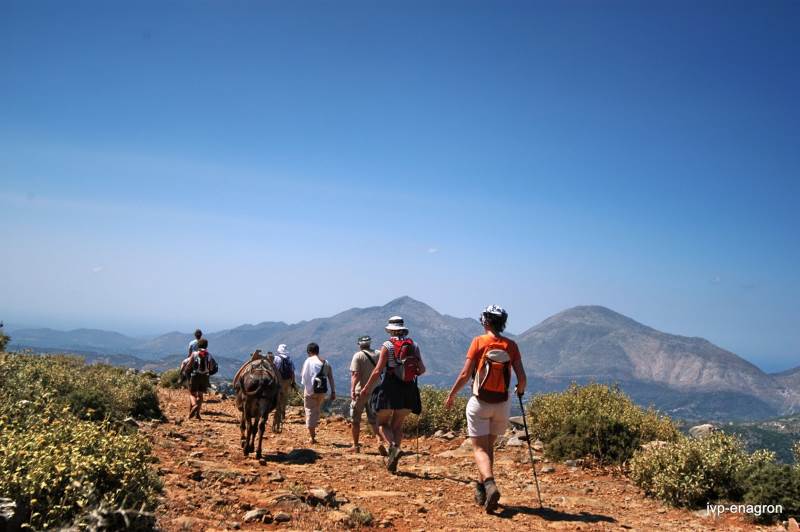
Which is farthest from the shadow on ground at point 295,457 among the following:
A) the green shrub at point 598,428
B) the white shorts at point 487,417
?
the green shrub at point 598,428

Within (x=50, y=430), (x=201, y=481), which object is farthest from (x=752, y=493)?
(x=50, y=430)

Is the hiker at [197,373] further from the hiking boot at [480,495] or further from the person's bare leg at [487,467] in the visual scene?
the person's bare leg at [487,467]

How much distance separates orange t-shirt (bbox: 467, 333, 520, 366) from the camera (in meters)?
7.46

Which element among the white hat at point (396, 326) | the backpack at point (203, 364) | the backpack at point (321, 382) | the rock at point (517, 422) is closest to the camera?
the white hat at point (396, 326)

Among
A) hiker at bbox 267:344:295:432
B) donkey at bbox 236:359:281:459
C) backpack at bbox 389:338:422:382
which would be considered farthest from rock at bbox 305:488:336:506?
hiker at bbox 267:344:295:432

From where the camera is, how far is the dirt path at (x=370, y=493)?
6496 mm

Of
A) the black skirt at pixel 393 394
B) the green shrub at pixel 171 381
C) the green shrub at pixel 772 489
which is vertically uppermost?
the black skirt at pixel 393 394

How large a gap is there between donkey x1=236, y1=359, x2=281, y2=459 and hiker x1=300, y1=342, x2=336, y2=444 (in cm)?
209

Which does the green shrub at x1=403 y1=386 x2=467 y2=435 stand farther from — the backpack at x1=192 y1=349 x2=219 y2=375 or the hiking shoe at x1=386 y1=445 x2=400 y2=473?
the backpack at x1=192 y1=349 x2=219 y2=375

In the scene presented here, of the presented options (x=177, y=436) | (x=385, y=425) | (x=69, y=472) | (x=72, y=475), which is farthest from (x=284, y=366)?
(x=72, y=475)

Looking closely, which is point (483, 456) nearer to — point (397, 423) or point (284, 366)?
point (397, 423)

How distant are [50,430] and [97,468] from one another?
115cm

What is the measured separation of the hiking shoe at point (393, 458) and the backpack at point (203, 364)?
7.61m

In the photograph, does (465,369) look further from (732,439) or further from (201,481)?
(732,439)
